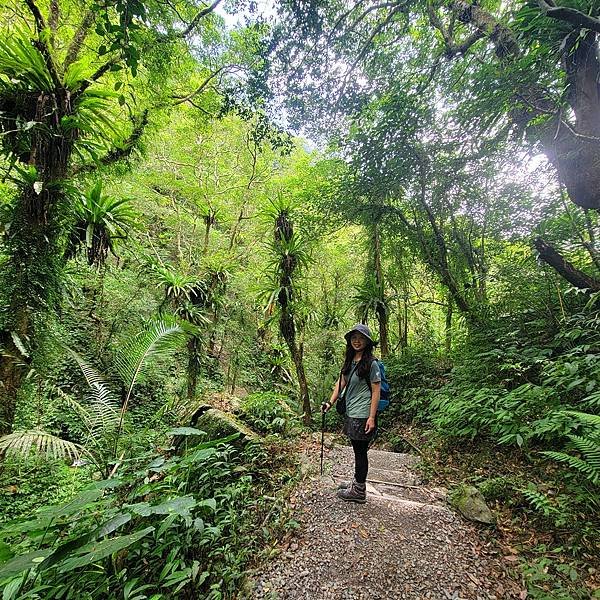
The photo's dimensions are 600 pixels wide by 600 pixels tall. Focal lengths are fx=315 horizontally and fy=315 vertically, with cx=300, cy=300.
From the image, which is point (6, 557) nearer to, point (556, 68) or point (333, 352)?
point (556, 68)

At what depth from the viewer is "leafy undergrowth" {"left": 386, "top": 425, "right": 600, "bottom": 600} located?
2.11 m

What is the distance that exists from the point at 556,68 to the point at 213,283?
7305 mm

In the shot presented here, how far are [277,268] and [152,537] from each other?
186 inches

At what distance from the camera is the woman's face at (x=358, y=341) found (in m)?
3.07

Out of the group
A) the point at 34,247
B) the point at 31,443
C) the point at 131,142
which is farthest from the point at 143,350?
the point at 131,142

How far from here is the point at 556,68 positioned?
3877mm

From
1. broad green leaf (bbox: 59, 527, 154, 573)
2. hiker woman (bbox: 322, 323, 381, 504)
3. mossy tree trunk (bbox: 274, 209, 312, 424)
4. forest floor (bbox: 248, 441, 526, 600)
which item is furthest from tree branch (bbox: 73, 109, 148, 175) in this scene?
forest floor (bbox: 248, 441, 526, 600)

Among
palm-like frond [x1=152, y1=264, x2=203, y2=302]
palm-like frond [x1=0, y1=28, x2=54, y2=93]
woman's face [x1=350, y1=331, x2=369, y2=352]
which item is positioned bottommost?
woman's face [x1=350, y1=331, x2=369, y2=352]

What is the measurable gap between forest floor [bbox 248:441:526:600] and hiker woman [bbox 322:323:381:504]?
0.19 metres

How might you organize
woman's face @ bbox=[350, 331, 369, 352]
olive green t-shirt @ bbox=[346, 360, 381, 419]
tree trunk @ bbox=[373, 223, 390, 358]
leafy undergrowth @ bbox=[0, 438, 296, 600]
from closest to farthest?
leafy undergrowth @ bbox=[0, 438, 296, 600]
olive green t-shirt @ bbox=[346, 360, 381, 419]
woman's face @ bbox=[350, 331, 369, 352]
tree trunk @ bbox=[373, 223, 390, 358]

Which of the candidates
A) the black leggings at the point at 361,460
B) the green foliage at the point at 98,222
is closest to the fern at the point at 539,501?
the black leggings at the point at 361,460

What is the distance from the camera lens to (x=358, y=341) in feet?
10.1

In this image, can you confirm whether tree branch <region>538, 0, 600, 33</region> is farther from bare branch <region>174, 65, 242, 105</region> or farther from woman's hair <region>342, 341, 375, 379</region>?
bare branch <region>174, 65, 242, 105</region>

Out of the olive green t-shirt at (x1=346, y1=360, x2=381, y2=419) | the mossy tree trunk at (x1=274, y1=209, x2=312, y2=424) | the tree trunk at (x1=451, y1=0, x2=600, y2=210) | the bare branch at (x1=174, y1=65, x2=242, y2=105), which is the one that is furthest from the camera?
the bare branch at (x1=174, y1=65, x2=242, y2=105)
